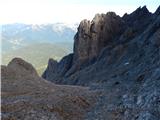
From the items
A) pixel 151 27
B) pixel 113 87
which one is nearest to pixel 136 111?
pixel 113 87

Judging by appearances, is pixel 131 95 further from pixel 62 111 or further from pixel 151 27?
pixel 151 27

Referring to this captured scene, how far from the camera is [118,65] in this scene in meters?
94.6

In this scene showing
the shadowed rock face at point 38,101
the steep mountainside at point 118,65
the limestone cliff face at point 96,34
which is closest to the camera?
the shadowed rock face at point 38,101

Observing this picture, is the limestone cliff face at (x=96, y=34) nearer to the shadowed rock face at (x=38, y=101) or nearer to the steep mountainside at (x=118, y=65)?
the steep mountainside at (x=118, y=65)

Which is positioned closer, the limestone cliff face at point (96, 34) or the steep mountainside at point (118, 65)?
the steep mountainside at point (118, 65)

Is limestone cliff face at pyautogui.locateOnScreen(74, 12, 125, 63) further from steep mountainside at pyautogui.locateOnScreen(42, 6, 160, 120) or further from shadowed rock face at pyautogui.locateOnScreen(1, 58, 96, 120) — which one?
shadowed rock face at pyautogui.locateOnScreen(1, 58, 96, 120)

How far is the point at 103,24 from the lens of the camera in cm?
13525

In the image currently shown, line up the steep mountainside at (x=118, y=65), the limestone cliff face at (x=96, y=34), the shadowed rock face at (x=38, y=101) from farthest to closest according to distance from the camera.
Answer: the limestone cliff face at (x=96, y=34)
the steep mountainside at (x=118, y=65)
the shadowed rock face at (x=38, y=101)

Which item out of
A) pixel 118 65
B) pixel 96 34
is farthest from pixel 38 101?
pixel 96 34

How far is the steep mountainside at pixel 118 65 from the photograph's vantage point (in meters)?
35.4

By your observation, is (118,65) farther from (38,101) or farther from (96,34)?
(38,101)

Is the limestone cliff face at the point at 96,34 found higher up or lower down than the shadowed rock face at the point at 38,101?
higher up

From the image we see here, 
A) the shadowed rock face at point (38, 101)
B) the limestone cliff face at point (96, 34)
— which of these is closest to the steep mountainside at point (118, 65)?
the limestone cliff face at point (96, 34)

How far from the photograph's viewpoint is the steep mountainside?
35.4 m
